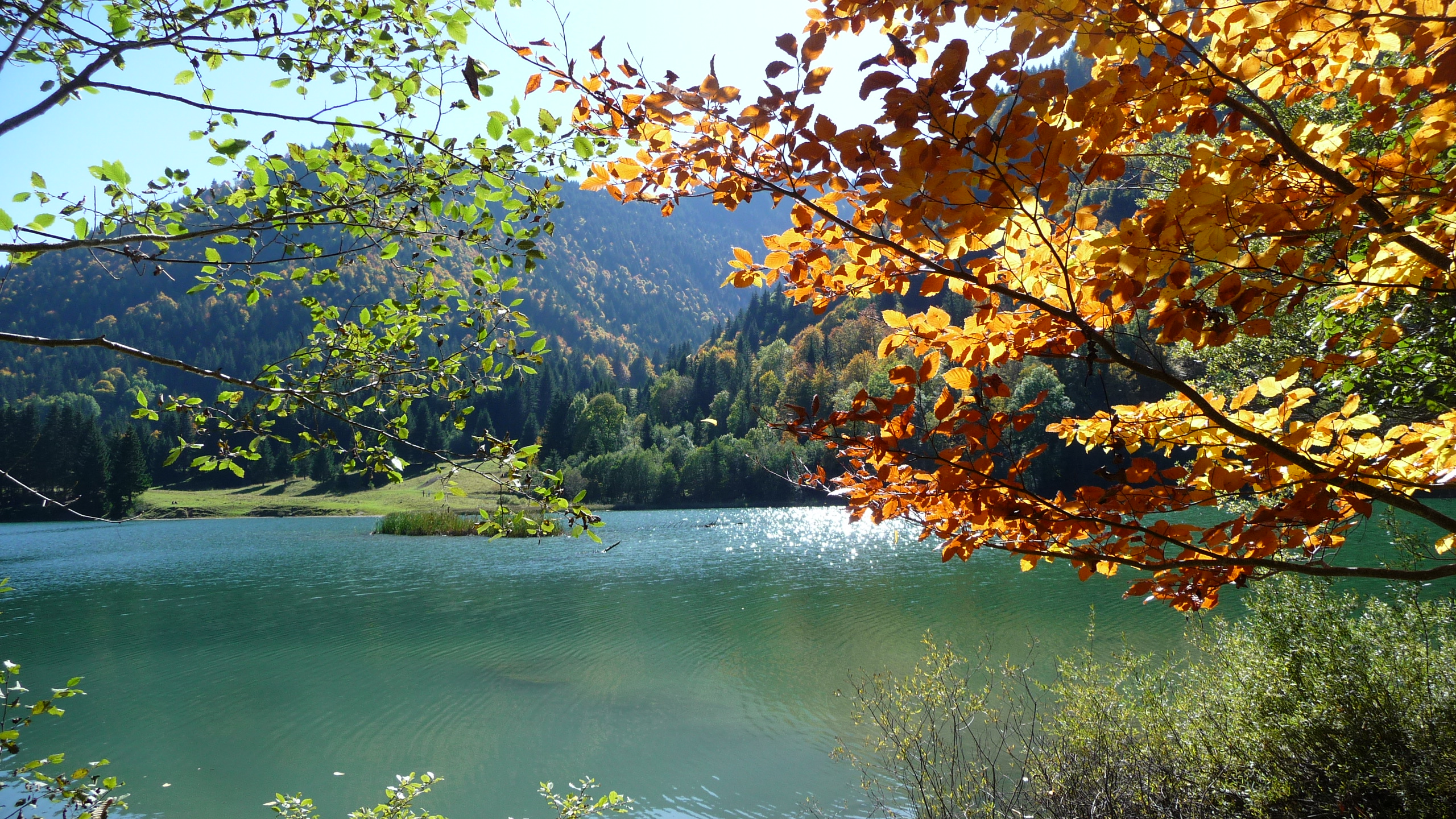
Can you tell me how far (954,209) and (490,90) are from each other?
1.79m

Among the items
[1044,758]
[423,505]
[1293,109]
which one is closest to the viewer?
[1044,758]

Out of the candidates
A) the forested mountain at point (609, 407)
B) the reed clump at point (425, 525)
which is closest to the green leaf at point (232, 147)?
the forested mountain at point (609, 407)

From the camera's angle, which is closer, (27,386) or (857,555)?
(857,555)

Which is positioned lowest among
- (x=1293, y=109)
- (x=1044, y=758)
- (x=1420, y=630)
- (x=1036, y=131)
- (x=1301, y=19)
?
(x=1044, y=758)

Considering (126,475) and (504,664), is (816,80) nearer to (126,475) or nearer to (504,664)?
(504,664)

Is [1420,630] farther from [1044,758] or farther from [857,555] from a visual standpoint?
[857,555]

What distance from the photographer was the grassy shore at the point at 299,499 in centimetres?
6162

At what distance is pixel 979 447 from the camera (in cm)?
183

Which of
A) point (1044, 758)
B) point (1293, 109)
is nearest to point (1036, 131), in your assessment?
point (1044, 758)

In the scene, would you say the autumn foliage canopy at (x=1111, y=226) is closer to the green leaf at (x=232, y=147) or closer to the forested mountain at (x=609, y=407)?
the forested mountain at (x=609, y=407)

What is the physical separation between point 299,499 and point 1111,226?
264 feet

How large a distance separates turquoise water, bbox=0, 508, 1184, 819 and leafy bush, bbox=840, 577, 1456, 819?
9.32 ft

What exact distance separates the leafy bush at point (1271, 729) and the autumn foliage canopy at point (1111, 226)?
313 cm

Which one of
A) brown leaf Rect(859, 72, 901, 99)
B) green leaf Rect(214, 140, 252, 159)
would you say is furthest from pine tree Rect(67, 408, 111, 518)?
brown leaf Rect(859, 72, 901, 99)
